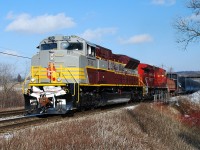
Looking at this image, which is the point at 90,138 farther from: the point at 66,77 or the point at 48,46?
the point at 48,46

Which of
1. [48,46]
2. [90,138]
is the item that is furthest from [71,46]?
[90,138]

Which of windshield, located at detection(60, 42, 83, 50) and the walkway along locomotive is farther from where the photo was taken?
windshield, located at detection(60, 42, 83, 50)

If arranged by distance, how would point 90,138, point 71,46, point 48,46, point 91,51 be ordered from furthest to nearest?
point 91,51 < point 48,46 < point 71,46 < point 90,138

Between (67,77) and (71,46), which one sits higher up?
(71,46)

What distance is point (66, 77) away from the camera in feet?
47.4

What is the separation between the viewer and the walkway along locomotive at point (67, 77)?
13.7m

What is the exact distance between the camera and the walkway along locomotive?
13688 millimetres

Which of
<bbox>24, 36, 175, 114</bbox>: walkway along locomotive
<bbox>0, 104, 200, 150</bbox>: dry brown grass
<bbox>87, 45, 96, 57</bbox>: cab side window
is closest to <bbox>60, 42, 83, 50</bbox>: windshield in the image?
<bbox>24, 36, 175, 114</bbox>: walkway along locomotive

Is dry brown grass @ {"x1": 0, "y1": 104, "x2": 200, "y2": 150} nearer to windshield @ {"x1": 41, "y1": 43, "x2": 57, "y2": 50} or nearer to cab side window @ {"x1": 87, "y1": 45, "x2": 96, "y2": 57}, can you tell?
cab side window @ {"x1": 87, "y1": 45, "x2": 96, "y2": 57}

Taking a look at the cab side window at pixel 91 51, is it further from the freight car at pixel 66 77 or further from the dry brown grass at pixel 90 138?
the dry brown grass at pixel 90 138

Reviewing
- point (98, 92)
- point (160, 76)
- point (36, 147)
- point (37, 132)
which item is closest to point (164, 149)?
point (37, 132)

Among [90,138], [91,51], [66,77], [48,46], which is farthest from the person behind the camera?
[91,51]

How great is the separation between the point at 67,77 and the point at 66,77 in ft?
0.15

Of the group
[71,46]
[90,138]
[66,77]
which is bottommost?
[90,138]
